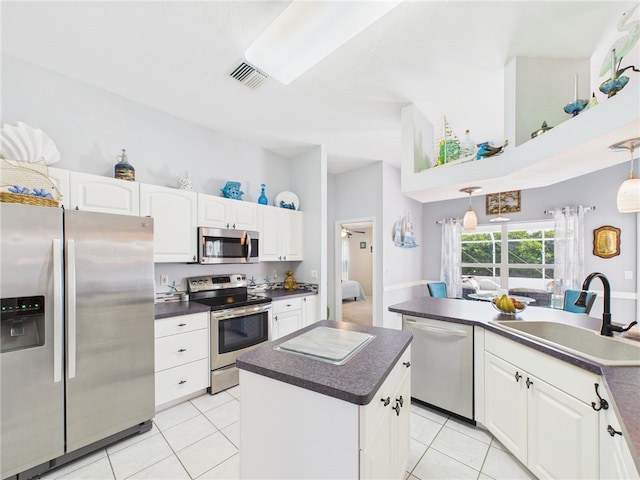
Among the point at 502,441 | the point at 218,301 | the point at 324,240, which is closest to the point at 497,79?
the point at 324,240

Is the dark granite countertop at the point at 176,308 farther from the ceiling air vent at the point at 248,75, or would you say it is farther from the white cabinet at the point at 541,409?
the white cabinet at the point at 541,409

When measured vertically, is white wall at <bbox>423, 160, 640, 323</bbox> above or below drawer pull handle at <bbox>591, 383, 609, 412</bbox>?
above

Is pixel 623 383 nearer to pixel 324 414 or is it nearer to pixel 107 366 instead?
pixel 324 414

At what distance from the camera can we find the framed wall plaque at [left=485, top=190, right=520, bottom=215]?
15.2 feet

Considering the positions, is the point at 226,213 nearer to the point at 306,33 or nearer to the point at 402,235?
the point at 306,33

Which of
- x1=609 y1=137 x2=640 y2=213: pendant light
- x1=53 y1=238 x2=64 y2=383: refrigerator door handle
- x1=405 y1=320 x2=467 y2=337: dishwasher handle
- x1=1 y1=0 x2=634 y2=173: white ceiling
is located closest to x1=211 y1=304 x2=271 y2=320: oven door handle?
x1=53 y1=238 x2=64 y2=383: refrigerator door handle

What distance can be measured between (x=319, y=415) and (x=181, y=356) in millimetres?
1891

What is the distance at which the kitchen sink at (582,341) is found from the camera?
137 centimetres

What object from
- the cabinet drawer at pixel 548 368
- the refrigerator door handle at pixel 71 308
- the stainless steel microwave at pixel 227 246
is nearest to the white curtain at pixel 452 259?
the cabinet drawer at pixel 548 368

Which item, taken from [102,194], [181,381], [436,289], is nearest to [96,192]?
[102,194]

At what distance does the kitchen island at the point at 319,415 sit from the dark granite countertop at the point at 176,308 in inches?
54.9

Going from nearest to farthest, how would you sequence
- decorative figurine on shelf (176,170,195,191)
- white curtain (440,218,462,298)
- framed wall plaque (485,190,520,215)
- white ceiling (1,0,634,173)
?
white ceiling (1,0,634,173)
decorative figurine on shelf (176,170,195,191)
framed wall plaque (485,190,520,215)
white curtain (440,218,462,298)

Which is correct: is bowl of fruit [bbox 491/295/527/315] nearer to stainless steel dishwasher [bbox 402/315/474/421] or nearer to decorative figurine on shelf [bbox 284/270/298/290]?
stainless steel dishwasher [bbox 402/315/474/421]

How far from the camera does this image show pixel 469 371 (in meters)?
2.07
